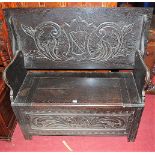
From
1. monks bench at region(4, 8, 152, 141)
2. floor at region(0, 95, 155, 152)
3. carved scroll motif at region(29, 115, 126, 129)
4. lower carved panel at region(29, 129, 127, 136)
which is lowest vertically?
floor at region(0, 95, 155, 152)

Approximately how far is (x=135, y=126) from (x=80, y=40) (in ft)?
3.25

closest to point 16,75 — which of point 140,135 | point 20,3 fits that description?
point 20,3

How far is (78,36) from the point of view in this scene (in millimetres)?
2098

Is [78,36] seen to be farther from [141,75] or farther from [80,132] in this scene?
[80,132]

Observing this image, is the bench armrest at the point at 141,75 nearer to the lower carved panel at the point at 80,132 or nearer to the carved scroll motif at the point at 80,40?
the carved scroll motif at the point at 80,40

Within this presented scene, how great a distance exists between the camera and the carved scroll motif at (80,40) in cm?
206

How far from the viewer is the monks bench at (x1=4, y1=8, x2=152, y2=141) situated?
188 centimetres

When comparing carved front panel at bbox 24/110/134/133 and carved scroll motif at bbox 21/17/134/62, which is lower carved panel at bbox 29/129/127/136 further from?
carved scroll motif at bbox 21/17/134/62

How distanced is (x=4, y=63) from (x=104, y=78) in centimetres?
112

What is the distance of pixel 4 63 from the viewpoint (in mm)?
2348

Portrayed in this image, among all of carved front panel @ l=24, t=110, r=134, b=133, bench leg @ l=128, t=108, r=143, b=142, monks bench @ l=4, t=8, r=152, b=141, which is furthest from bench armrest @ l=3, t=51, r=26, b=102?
bench leg @ l=128, t=108, r=143, b=142

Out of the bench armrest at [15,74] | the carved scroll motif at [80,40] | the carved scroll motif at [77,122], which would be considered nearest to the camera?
the bench armrest at [15,74]

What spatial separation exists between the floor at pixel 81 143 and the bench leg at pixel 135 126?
0.08m

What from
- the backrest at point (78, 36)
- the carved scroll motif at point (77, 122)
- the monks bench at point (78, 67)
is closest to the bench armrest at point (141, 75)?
the monks bench at point (78, 67)
